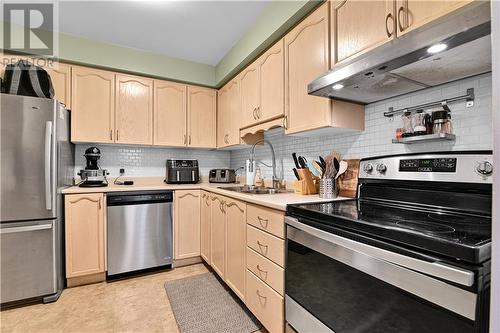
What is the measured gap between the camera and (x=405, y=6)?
43.0 inches

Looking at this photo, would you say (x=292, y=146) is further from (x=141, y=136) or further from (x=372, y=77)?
(x=141, y=136)

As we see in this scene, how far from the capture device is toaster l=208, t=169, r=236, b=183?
3084 millimetres

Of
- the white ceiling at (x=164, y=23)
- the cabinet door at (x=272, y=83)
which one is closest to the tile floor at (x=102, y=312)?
the cabinet door at (x=272, y=83)

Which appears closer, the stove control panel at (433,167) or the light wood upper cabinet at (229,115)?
the stove control panel at (433,167)

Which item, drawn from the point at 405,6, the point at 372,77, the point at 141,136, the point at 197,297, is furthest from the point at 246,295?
the point at 141,136

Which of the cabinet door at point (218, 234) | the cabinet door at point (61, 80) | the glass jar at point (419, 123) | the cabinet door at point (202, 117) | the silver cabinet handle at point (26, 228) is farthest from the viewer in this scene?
the cabinet door at point (202, 117)

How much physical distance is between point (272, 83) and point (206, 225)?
63.0 inches

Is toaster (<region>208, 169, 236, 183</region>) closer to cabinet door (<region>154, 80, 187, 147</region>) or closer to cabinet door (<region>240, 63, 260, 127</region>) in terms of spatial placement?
cabinet door (<region>154, 80, 187, 147</region>)

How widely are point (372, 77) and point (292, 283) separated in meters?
1.15

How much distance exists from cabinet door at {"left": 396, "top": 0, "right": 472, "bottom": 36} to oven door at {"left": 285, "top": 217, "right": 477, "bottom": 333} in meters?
0.98

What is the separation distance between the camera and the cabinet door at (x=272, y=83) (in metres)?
1.89

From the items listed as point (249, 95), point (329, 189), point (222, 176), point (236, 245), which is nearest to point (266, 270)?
point (236, 245)

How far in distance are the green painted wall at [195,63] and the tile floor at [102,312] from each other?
227cm

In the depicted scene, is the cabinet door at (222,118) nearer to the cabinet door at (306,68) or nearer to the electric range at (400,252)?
the cabinet door at (306,68)
